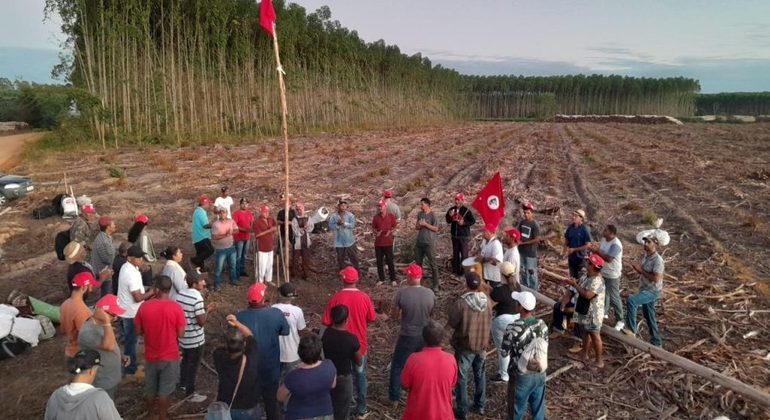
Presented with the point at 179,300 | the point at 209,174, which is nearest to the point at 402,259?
the point at 179,300

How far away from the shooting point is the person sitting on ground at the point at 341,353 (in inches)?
229

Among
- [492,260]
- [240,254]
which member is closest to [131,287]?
[240,254]

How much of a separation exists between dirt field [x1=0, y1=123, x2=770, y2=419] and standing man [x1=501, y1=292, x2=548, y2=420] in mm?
815

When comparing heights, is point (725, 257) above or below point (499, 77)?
below

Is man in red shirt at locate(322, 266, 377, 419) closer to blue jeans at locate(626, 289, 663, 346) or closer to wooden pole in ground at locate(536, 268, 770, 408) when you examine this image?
wooden pole in ground at locate(536, 268, 770, 408)

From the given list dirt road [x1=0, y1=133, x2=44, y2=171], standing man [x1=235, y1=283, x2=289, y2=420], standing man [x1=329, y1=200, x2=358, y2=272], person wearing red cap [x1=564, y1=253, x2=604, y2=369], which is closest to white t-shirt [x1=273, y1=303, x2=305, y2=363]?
standing man [x1=235, y1=283, x2=289, y2=420]

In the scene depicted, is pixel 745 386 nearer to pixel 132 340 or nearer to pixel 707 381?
pixel 707 381

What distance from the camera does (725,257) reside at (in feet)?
40.4

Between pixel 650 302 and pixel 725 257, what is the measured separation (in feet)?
18.7

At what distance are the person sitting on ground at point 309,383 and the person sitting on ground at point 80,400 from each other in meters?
1.51

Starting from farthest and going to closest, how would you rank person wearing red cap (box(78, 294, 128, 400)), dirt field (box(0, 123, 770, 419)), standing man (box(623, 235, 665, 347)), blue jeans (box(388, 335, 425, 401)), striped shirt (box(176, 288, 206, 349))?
standing man (box(623, 235, 665, 347)), dirt field (box(0, 123, 770, 419)), blue jeans (box(388, 335, 425, 401)), striped shirt (box(176, 288, 206, 349)), person wearing red cap (box(78, 294, 128, 400))

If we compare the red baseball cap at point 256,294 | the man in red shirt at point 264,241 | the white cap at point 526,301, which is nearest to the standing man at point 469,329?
the white cap at point 526,301

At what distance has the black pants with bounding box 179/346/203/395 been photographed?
6793 mm

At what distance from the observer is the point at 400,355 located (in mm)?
6953
